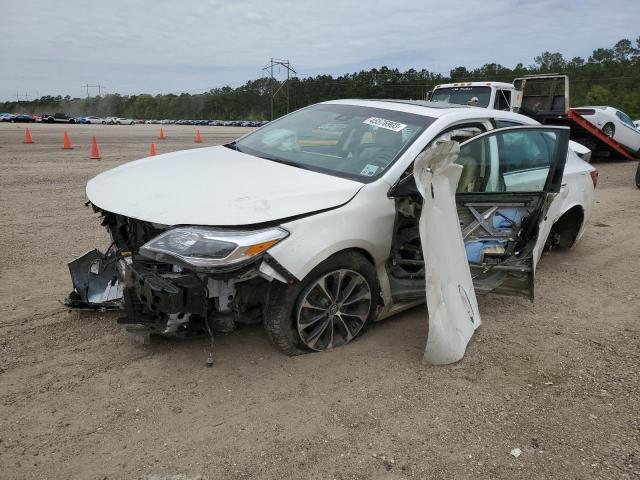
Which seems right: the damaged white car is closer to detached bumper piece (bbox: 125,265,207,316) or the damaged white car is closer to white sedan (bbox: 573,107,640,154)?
detached bumper piece (bbox: 125,265,207,316)

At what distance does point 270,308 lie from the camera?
3.09 meters

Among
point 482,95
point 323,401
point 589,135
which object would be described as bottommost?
point 323,401

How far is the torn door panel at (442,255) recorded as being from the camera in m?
3.13

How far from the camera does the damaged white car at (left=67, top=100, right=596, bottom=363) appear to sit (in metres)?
2.85

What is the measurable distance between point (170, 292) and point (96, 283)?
4.11ft

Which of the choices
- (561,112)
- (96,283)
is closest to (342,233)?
(96,283)

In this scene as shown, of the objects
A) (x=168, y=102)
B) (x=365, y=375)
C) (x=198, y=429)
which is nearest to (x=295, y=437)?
(x=198, y=429)

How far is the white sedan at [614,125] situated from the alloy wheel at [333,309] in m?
15.3

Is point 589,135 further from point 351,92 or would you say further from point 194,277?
point 351,92

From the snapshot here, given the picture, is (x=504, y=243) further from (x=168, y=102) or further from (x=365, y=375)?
(x=168, y=102)

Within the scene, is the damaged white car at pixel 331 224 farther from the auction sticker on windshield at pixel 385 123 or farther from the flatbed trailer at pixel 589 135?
the flatbed trailer at pixel 589 135

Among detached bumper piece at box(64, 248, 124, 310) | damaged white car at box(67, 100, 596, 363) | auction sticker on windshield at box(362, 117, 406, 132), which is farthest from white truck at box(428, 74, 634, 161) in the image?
detached bumper piece at box(64, 248, 124, 310)

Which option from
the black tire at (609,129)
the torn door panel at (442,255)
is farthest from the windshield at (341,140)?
the black tire at (609,129)

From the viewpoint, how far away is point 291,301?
121 inches
